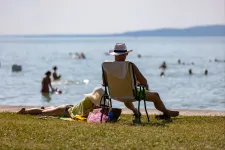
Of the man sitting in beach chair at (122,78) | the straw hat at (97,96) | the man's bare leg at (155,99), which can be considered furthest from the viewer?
the straw hat at (97,96)

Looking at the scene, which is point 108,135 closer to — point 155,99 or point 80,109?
point 155,99

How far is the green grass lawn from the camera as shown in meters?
8.20

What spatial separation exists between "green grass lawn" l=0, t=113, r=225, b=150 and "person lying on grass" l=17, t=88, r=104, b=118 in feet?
2.52

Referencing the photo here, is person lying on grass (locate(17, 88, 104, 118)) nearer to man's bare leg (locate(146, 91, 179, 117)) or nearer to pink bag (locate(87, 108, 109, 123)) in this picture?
pink bag (locate(87, 108, 109, 123))

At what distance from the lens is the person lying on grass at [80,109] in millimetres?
11289

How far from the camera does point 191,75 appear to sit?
165 ft

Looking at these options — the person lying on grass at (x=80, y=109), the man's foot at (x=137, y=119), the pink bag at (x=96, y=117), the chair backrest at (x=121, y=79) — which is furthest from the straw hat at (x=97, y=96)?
the man's foot at (x=137, y=119)

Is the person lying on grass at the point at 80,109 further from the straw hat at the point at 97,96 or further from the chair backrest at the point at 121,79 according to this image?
the chair backrest at the point at 121,79

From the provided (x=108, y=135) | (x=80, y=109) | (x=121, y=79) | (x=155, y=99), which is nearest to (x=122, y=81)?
(x=121, y=79)

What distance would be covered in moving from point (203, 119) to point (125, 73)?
178 cm

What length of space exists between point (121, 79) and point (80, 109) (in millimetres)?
1154

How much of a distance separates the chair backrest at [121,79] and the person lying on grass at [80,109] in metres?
0.58

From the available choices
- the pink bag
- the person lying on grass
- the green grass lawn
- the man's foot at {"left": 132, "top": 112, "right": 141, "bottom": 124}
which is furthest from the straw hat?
the green grass lawn

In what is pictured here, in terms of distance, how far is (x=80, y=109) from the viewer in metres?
11.3
